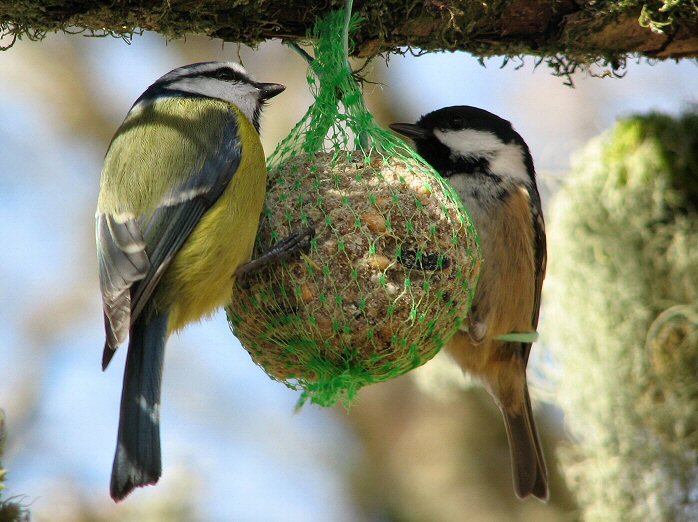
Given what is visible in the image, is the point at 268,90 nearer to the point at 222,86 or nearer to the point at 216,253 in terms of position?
the point at 222,86

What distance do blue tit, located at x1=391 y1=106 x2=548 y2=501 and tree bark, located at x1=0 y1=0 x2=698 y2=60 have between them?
0.34 metres

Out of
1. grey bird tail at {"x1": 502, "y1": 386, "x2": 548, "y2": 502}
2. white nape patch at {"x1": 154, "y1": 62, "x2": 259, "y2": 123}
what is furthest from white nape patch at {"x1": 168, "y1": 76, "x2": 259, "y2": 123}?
grey bird tail at {"x1": 502, "y1": 386, "x2": 548, "y2": 502}

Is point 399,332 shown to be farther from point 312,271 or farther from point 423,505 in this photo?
point 423,505

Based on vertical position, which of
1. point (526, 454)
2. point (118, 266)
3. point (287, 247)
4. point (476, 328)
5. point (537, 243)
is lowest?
point (526, 454)

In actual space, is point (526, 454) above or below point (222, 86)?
below

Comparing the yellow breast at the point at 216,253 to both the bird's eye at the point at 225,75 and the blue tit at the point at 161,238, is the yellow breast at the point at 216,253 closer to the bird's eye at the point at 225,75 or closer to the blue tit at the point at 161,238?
the blue tit at the point at 161,238

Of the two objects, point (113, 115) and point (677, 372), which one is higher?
point (113, 115)

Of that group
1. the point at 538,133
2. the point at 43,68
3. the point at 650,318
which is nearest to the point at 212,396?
the point at 43,68

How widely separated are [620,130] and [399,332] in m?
1.98

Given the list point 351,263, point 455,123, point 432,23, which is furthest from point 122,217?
point 455,123

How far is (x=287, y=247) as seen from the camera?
2.13 meters

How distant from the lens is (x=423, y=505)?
560cm

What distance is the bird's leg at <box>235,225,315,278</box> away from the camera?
2121mm

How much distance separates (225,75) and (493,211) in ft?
3.27
